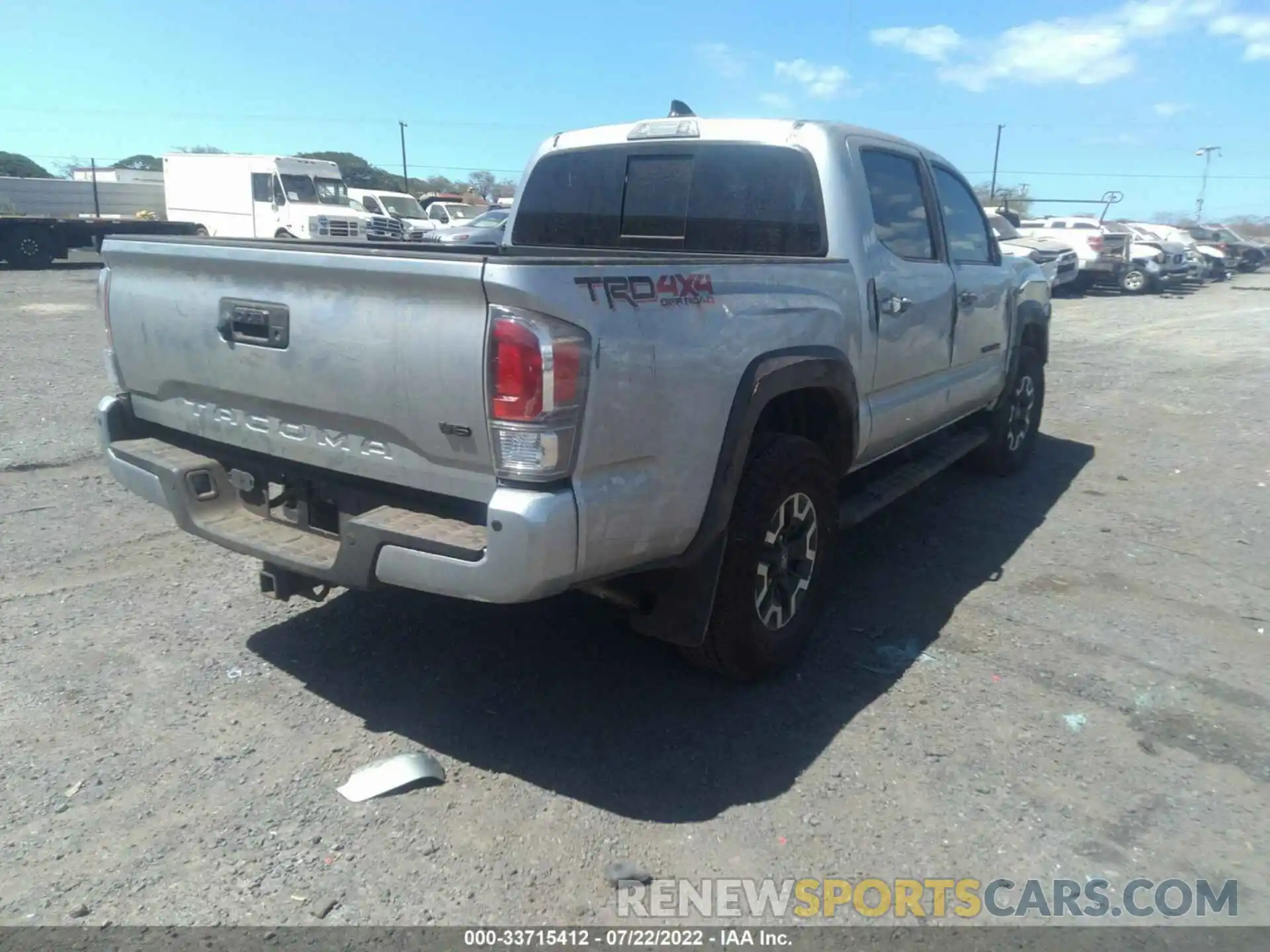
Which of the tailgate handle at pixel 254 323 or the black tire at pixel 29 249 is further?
the black tire at pixel 29 249

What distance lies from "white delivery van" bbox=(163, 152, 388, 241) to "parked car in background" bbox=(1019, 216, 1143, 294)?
1725cm

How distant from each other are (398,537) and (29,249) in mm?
26732

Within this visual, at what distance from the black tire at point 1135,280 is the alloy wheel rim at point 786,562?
78.5ft

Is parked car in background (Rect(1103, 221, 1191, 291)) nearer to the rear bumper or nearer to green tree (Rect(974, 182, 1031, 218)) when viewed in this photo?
green tree (Rect(974, 182, 1031, 218))

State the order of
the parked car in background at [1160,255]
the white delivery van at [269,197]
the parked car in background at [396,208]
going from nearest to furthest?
the parked car in background at [1160,255] < the white delivery van at [269,197] < the parked car in background at [396,208]

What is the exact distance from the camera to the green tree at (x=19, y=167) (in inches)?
2149

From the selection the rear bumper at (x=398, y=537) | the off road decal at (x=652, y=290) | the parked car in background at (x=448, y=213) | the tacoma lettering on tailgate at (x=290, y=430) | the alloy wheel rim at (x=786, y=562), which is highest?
the parked car in background at (x=448, y=213)

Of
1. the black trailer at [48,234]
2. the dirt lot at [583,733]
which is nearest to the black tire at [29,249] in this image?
the black trailer at [48,234]

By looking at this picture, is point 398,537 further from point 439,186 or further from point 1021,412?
point 439,186

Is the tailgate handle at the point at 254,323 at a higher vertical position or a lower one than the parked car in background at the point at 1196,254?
lower

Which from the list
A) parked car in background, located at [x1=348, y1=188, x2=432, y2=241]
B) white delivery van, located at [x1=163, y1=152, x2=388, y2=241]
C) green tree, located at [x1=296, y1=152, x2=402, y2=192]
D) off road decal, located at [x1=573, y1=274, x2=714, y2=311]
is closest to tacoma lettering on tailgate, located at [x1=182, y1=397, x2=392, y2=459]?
off road decal, located at [x1=573, y1=274, x2=714, y2=311]

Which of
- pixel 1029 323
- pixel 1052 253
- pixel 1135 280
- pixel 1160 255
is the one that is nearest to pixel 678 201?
pixel 1029 323

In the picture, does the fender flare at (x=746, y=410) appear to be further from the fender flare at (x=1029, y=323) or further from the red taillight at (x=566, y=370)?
the fender flare at (x=1029, y=323)

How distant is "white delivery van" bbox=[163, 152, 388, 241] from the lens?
85.9 ft
